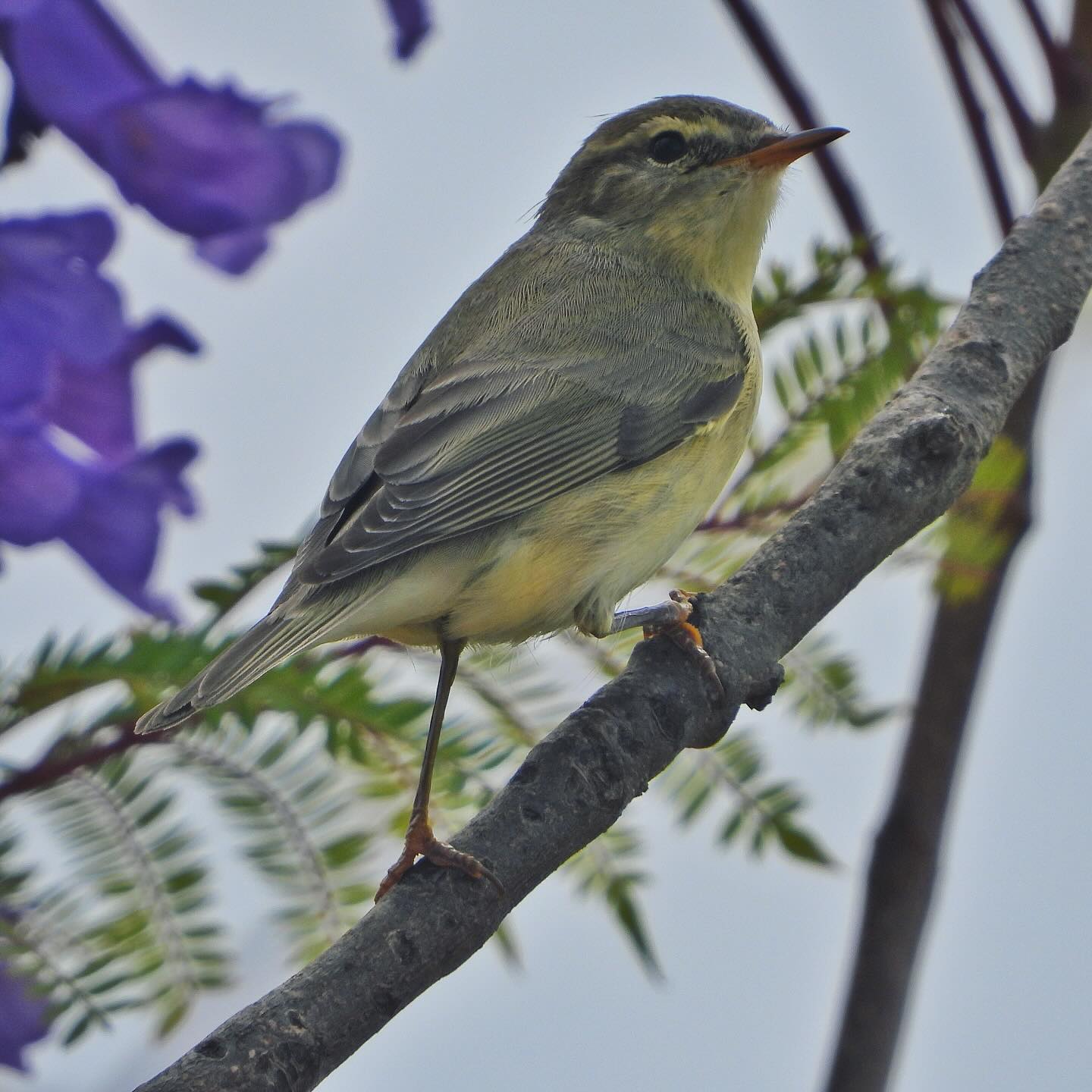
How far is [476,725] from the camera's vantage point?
1860 millimetres

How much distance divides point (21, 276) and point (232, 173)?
8.5 inches

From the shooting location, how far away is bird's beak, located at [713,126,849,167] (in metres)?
2.45

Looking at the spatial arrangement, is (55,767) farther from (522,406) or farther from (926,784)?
(926,784)

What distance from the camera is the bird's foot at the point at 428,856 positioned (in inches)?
54.5

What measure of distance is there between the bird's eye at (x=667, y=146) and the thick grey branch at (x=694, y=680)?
1.06 meters

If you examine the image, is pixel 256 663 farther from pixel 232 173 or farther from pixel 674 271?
pixel 674 271

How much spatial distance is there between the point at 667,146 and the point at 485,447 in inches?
39.4

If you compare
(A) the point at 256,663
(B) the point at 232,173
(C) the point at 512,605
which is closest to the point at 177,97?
(B) the point at 232,173

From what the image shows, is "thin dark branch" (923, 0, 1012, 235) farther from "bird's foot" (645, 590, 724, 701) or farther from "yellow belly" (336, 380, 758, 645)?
"bird's foot" (645, 590, 724, 701)

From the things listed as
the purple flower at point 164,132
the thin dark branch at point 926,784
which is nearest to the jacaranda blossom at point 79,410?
the purple flower at point 164,132

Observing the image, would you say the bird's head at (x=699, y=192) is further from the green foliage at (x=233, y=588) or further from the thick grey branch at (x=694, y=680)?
the green foliage at (x=233, y=588)

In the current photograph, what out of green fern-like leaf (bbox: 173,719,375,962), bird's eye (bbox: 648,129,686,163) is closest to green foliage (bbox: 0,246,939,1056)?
green fern-like leaf (bbox: 173,719,375,962)

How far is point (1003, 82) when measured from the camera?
7.80 feet

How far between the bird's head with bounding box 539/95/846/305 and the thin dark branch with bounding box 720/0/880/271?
39cm
